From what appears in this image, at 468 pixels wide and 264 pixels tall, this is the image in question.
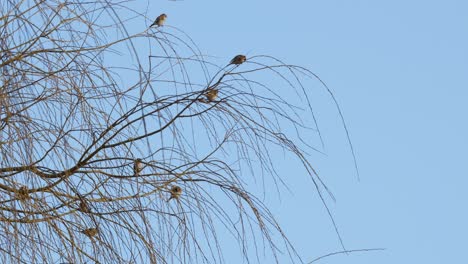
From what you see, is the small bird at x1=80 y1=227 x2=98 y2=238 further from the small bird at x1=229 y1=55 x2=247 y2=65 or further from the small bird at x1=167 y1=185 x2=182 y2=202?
the small bird at x1=229 y1=55 x2=247 y2=65

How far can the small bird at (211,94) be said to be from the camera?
2277mm

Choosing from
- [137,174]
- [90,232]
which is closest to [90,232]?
[90,232]

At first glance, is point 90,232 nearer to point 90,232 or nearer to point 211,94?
point 90,232

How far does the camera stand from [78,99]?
7.43 ft

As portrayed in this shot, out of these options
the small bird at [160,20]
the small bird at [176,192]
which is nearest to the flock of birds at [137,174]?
the small bird at [176,192]

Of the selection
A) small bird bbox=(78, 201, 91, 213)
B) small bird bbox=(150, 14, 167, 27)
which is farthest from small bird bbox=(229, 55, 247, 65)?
small bird bbox=(78, 201, 91, 213)

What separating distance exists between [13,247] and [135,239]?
0.18 meters

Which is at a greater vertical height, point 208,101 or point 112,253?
point 208,101

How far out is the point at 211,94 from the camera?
228 centimetres

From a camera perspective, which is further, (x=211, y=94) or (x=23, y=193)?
(x=211, y=94)

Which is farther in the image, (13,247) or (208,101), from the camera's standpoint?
(208,101)

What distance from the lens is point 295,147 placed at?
89.0 inches

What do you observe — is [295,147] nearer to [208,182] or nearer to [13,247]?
[208,182]

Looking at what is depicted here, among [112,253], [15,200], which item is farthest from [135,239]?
[15,200]
